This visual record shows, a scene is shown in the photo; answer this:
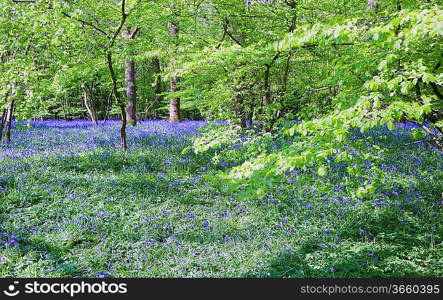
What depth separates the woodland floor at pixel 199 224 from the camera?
425 centimetres

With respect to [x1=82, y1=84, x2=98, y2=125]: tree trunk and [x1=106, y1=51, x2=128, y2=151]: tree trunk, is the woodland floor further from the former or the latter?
[x1=82, y1=84, x2=98, y2=125]: tree trunk

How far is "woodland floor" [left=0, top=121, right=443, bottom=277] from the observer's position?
4.25m

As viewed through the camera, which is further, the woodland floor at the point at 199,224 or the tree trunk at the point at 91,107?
the tree trunk at the point at 91,107

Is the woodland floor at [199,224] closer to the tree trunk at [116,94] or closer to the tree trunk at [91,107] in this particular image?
the tree trunk at [116,94]

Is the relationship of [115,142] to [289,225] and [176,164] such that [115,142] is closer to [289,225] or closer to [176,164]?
[176,164]

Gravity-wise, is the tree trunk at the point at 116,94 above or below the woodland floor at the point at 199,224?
above

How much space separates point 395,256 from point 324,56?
17.4 feet

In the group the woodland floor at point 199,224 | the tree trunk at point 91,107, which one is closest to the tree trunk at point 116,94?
the woodland floor at point 199,224

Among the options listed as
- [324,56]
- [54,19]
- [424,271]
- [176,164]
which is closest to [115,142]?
[176,164]

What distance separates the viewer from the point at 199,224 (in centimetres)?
544

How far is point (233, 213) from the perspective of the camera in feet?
19.2

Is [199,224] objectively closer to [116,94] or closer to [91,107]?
[116,94]

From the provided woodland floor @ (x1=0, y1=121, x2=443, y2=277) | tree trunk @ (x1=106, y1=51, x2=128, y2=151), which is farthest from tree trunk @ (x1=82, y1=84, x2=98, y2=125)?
woodland floor @ (x1=0, y1=121, x2=443, y2=277)

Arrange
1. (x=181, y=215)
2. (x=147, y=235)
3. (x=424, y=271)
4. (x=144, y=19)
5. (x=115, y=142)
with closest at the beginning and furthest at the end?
(x=424, y=271) < (x=147, y=235) < (x=181, y=215) < (x=144, y=19) < (x=115, y=142)
